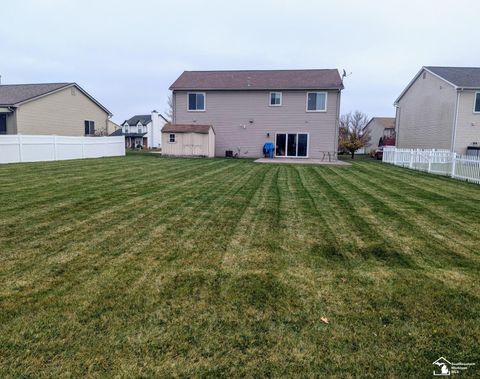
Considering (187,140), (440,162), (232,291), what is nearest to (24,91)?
(187,140)

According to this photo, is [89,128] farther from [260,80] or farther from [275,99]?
[275,99]

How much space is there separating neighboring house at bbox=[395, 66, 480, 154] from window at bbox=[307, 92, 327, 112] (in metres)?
8.09

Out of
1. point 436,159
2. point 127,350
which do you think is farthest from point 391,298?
point 436,159

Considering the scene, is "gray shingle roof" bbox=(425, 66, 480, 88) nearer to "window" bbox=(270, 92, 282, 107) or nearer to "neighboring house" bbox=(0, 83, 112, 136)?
"window" bbox=(270, 92, 282, 107)

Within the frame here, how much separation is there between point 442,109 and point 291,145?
10.9m

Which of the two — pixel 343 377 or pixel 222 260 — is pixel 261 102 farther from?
pixel 343 377

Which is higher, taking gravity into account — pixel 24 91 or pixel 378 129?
pixel 24 91

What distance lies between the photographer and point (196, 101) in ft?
87.5

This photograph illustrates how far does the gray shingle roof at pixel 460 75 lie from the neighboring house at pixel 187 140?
676 inches

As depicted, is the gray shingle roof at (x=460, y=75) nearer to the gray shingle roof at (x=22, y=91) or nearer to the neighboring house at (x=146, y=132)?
the gray shingle roof at (x=22, y=91)

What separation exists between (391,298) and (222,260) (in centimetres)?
187

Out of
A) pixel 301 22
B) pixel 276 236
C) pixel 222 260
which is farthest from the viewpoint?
pixel 301 22

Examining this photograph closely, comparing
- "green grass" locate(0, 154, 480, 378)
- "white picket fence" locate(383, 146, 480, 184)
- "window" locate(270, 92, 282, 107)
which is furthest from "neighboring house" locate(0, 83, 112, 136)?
"white picket fence" locate(383, 146, 480, 184)

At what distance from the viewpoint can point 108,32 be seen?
21.9 metres
